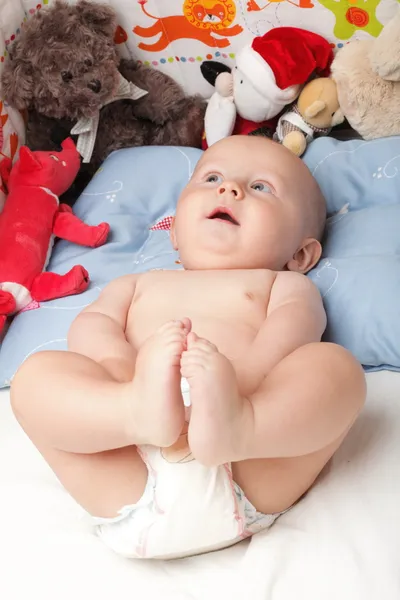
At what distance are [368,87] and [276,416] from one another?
1.01m

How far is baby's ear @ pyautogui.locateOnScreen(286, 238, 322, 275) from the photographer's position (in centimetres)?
139

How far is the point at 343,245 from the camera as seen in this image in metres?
1.45

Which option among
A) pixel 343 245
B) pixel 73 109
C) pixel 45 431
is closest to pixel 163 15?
pixel 73 109

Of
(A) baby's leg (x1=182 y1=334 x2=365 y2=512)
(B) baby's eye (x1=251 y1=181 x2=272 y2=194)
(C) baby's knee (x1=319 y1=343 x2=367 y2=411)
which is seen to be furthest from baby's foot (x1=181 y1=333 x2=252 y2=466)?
(B) baby's eye (x1=251 y1=181 x2=272 y2=194)

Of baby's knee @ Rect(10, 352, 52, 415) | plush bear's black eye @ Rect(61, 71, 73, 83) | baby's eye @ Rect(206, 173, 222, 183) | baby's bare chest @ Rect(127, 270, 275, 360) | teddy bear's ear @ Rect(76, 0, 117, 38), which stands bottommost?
baby's bare chest @ Rect(127, 270, 275, 360)

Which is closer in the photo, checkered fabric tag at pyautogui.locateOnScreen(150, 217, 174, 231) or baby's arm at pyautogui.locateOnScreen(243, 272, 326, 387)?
baby's arm at pyautogui.locateOnScreen(243, 272, 326, 387)

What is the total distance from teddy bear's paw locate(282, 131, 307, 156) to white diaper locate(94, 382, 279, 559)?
0.91m

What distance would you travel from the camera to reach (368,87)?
1636mm

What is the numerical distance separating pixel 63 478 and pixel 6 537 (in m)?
0.14

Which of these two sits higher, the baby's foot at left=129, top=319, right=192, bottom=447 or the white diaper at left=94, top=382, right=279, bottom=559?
the baby's foot at left=129, top=319, right=192, bottom=447

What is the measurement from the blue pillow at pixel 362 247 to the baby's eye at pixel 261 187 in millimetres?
182

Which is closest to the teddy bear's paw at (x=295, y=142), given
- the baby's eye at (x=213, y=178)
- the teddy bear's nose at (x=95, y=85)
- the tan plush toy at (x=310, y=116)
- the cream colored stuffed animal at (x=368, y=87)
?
the tan plush toy at (x=310, y=116)

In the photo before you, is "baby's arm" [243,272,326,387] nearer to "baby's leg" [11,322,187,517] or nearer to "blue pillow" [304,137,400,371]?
"blue pillow" [304,137,400,371]

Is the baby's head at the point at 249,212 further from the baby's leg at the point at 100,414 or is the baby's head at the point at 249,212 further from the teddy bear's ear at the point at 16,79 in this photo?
the teddy bear's ear at the point at 16,79
